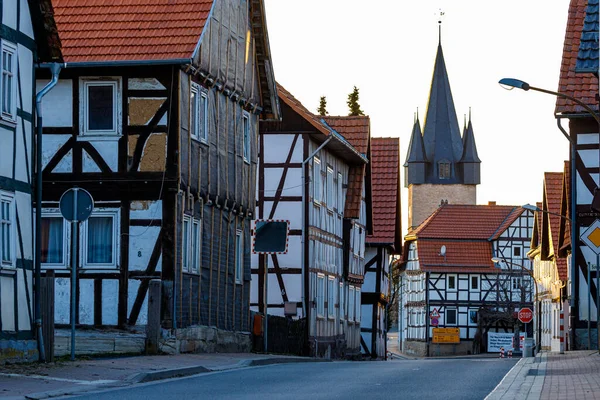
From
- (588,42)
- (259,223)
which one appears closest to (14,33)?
(259,223)

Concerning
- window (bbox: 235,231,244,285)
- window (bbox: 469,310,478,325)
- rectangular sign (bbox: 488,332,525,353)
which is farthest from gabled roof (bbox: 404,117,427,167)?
window (bbox: 235,231,244,285)

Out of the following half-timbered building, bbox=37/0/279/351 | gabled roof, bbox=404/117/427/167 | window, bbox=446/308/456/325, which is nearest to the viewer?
half-timbered building, bbox=37/0/279/351

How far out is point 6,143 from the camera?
67.8 ft

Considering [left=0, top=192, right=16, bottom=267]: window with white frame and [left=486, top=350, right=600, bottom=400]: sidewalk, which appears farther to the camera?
[left=0, top=192, right=16, bottom=267]: window with white frame

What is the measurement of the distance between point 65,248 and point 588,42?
14944 millimetres

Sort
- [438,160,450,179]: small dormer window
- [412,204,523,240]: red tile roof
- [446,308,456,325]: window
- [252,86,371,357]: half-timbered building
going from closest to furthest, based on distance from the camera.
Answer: [252,86,371,357]: half-timbered building
[446,308,456,325]: window
[412,204,523,240]: red tile roof
[438,160,450,179]: small dormer window

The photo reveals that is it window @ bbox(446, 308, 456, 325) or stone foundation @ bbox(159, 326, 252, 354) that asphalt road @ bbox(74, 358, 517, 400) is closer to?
stone foundation @ bbox(159, 326, 252, 354)

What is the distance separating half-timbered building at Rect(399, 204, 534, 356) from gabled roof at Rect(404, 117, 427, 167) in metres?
46.1

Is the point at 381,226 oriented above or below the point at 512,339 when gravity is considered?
above

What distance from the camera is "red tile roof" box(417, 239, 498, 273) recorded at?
98.4 metres

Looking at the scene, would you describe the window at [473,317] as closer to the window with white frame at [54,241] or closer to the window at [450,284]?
the window at [450,284]

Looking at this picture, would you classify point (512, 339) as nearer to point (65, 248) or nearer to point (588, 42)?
point (588, 42)

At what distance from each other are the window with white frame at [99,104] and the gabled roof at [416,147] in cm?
12337

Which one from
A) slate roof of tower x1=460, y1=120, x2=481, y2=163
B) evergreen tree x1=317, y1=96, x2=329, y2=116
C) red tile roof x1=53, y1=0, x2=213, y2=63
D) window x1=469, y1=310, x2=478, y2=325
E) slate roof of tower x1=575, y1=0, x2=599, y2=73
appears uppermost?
slate roof of tower x1=460, y1=120, x2=481, y2=163
